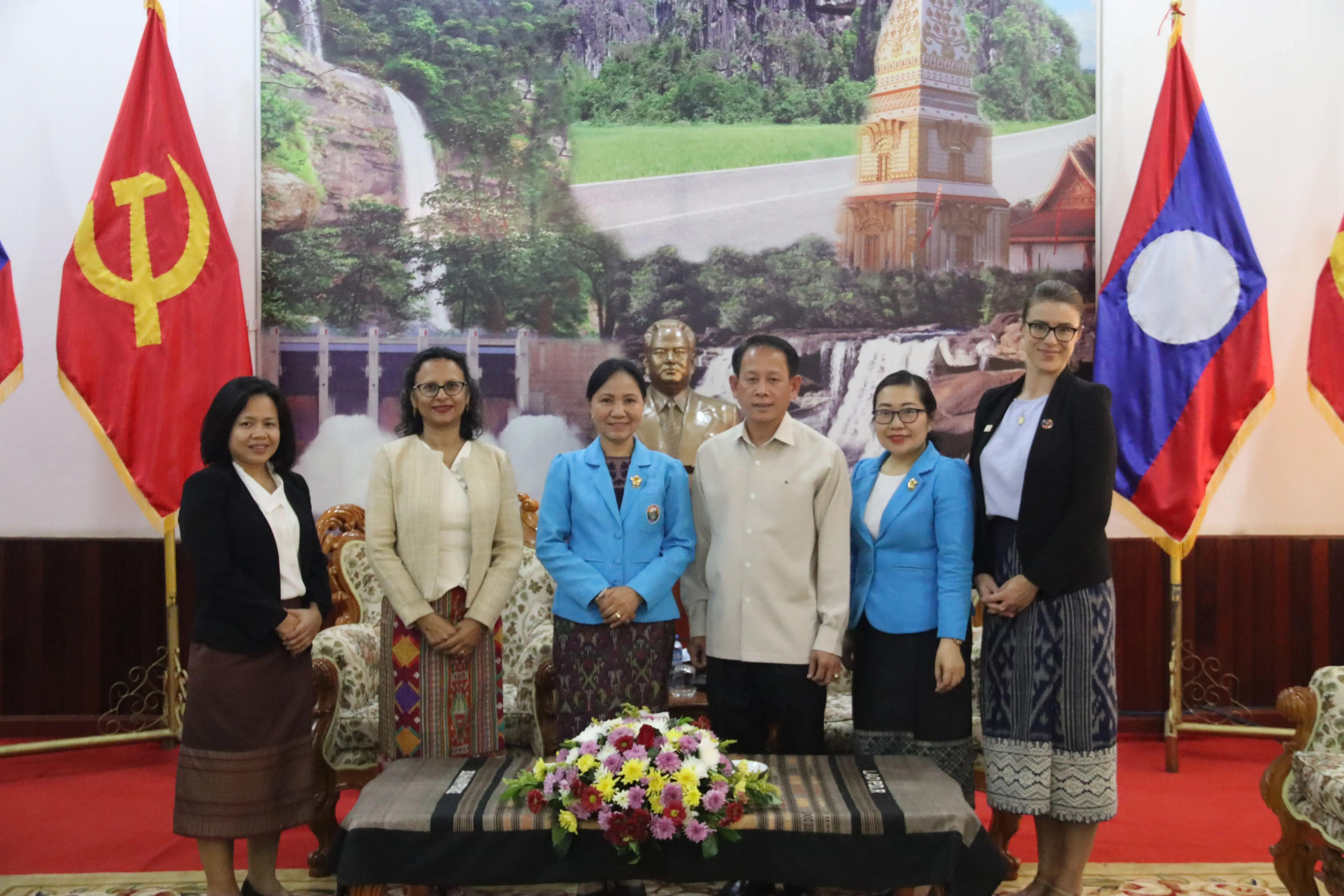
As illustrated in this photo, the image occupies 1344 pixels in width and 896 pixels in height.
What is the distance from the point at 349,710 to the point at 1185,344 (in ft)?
10.6

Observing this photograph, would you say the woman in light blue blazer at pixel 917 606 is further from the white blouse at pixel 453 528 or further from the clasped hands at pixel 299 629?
the clasped hands at pixel 299 629

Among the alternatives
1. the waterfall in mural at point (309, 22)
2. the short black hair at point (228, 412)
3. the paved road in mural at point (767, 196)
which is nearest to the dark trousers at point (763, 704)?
the short black hair at point (228, 412)

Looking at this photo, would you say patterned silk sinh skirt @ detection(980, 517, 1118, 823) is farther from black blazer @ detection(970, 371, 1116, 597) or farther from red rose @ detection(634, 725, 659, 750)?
red rose @ detection(634, 725, 659, 750)

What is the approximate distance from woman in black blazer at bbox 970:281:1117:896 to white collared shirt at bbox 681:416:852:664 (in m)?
0.39

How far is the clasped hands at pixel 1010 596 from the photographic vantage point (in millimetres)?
2359

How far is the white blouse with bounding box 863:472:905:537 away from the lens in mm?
2506

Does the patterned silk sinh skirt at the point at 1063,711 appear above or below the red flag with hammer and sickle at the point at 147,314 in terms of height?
below

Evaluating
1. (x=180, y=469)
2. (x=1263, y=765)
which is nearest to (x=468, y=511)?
(x=180, y=469)

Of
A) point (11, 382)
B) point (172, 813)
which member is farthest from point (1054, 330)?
point (11, 382)

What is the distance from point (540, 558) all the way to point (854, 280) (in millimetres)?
2322

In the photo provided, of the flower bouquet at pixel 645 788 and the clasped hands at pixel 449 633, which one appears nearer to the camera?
the flower bouquet at pixel 645 788

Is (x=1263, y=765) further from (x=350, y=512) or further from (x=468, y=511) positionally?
(x=350, y=512)

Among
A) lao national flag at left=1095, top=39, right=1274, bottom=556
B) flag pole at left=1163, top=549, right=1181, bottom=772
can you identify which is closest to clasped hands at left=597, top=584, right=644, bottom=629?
lao national flag at left=1095, top=39, right=1274, bottom=556

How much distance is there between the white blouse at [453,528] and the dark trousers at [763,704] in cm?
66
